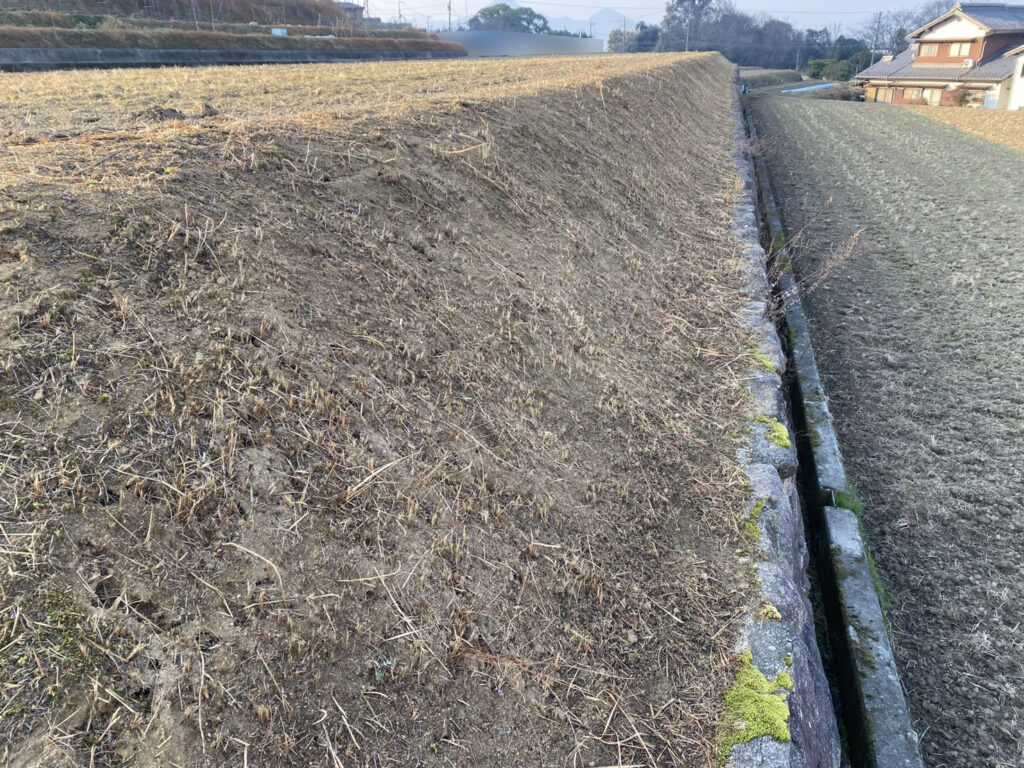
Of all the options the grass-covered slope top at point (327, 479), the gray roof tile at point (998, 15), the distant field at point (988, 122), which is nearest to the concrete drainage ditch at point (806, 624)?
the grass-covered slope top at point (327, 479)

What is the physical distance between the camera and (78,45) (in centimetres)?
2070

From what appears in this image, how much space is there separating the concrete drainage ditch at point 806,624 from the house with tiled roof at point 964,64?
135 feet

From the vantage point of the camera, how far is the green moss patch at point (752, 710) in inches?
101

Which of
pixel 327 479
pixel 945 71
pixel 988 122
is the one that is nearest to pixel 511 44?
pixel 945 71

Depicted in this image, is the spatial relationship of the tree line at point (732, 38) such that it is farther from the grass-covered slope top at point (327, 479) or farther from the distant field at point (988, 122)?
the grass-covered slope top at point (327, 479)

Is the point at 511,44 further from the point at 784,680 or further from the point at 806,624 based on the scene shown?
the point at 784,680

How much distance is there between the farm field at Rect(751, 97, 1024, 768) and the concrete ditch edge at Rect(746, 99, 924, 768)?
0.79 feet

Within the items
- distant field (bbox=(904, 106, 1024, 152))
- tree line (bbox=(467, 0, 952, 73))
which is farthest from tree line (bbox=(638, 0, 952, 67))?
distant field (bbox=(904, 106, 1024, 152))

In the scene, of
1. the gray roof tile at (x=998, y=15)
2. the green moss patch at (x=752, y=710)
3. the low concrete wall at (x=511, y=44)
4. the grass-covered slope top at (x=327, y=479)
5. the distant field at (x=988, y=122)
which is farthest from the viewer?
the low concrete wall at (x=511, y=44)

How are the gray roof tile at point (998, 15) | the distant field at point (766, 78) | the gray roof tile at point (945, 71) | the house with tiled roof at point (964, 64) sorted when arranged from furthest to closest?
the distant field at point (766, 78), the gray roof tile at point (998, 15), the gray roof tile at point (945, 71), the house with tiled roof at point (964, 64)

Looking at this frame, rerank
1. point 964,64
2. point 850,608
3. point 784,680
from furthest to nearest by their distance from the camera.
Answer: point 964,64
point 850,608
point 784,680

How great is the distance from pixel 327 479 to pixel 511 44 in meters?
58.2

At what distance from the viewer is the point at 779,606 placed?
3170mm

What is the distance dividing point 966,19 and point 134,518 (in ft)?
176
